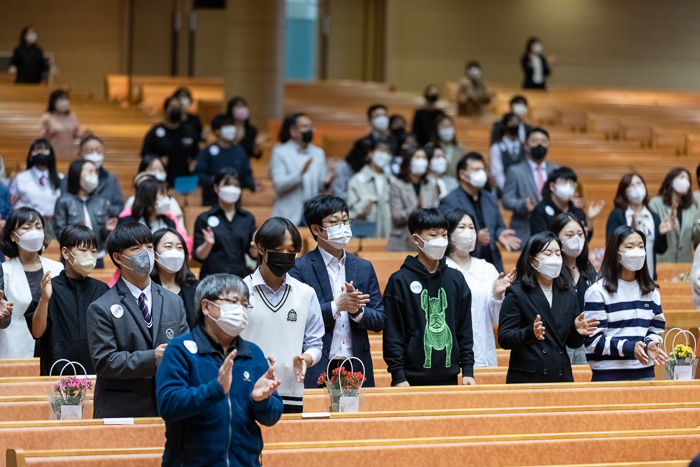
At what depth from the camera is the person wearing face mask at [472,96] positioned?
515 inches

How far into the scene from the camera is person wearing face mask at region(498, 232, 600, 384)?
4.34 meters

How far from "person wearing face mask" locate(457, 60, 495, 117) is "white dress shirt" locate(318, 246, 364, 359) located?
9026 millimetres

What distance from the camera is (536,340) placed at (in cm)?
430

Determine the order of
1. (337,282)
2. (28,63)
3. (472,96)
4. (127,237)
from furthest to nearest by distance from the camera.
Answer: (28,63) → (472,96) → (337,282) → (127,237)

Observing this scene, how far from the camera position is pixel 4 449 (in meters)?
3.34

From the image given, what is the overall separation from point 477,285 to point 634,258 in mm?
793

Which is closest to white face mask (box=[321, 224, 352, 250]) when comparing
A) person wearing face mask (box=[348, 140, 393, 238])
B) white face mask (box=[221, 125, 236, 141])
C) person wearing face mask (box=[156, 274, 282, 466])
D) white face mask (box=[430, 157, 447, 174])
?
person wearing face mask (box=[156, 274, 282, 466])

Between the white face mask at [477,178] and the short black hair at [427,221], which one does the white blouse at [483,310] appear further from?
the white face mask at [477,178]

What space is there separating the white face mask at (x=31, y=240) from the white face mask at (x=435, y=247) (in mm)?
1813

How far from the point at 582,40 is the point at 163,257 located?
15360 millimetres

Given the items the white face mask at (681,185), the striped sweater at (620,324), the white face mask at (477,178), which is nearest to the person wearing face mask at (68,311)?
the striped sweater at (620,324)

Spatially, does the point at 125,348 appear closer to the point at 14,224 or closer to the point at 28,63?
the point at 14,224

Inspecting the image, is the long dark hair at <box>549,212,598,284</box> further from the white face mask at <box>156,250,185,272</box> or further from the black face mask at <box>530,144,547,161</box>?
the black face mask at <box>530,144,547,161</box>

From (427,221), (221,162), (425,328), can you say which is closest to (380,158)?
(221,162)
